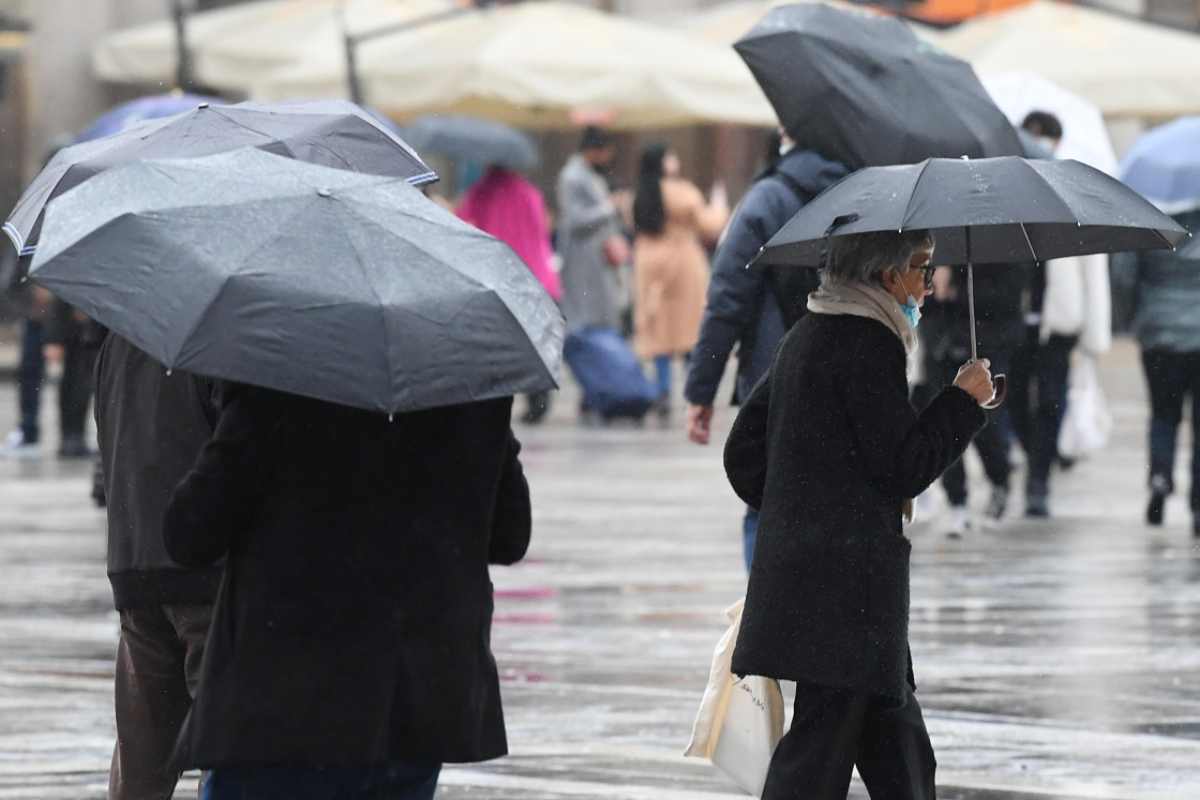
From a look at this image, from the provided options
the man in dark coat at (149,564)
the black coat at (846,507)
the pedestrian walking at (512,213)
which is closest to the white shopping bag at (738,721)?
the black coat at (846,507)

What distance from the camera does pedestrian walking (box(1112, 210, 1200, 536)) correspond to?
13258 mm

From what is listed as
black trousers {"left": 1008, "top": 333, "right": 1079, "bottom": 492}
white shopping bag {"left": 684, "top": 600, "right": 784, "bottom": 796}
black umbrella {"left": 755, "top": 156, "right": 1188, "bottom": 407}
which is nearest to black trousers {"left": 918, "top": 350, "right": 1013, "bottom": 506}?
black trousers {"left": 1008, "top": 333, "right": 1079, "bottom": 492}

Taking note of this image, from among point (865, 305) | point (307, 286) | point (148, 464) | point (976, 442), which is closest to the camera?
point (307, 286)

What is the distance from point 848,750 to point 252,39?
73.4 ft

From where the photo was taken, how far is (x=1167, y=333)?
13.3 m

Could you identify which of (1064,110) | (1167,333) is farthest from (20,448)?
(1167,333)

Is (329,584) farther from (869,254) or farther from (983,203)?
(983,203)

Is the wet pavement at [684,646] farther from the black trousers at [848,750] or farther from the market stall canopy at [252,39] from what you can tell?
the market stall canopy at [252,39]

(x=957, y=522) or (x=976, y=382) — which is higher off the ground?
(x=976, y=382)

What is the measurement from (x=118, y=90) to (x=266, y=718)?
3073 centimetres

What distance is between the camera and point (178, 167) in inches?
199

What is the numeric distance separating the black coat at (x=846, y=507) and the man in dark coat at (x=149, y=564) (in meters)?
1.18

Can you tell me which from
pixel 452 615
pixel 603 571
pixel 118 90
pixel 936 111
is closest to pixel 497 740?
pixel 452 615

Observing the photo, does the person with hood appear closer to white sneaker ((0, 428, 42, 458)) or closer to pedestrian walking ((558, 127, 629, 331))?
white sneaker ((0, 428, 42, 458))
